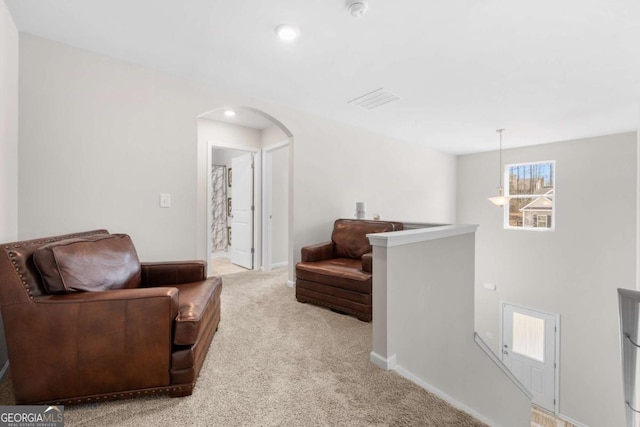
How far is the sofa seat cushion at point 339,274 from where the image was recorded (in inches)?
102

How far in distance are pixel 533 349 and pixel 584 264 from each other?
6.42 ft

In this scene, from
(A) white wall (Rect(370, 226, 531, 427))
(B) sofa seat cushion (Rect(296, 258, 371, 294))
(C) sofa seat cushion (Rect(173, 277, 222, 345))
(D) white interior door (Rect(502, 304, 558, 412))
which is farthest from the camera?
(D) white interior door (Rect(502, 304, 558, 412))

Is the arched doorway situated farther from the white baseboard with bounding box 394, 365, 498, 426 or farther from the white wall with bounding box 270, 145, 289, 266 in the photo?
the white baseboard with bounding box 394, 365, 498, 426

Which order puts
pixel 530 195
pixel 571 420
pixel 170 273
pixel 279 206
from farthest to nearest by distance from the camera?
pixel 530 195 < pixel 571 420 < pixel 279 206 < pixel 170 273

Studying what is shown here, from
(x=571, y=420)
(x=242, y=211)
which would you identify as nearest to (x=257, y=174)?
(x=242, y=211)

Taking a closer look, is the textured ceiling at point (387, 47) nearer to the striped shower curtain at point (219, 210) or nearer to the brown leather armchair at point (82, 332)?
the brown leather armchair at point (82, 332)

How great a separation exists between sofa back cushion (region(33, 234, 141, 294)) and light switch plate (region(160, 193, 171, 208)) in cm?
71

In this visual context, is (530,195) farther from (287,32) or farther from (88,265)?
(88,265)

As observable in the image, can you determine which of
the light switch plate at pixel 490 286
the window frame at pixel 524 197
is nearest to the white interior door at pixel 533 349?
the light switch plate at pixel 490 286

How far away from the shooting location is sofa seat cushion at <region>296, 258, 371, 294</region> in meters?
2.59

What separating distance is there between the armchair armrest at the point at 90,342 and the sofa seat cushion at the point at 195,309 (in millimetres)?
61

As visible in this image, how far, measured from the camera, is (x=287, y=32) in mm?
2082

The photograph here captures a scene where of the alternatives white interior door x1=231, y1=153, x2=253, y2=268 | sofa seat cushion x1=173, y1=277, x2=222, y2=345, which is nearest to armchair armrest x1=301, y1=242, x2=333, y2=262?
sofa seat cushion x1=173, y1=277, x2=222, y2=345

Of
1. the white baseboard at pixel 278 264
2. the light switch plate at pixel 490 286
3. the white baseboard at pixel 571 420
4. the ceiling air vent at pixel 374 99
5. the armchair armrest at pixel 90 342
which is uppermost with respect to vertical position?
the ceiling air vent at pixel 374 99
